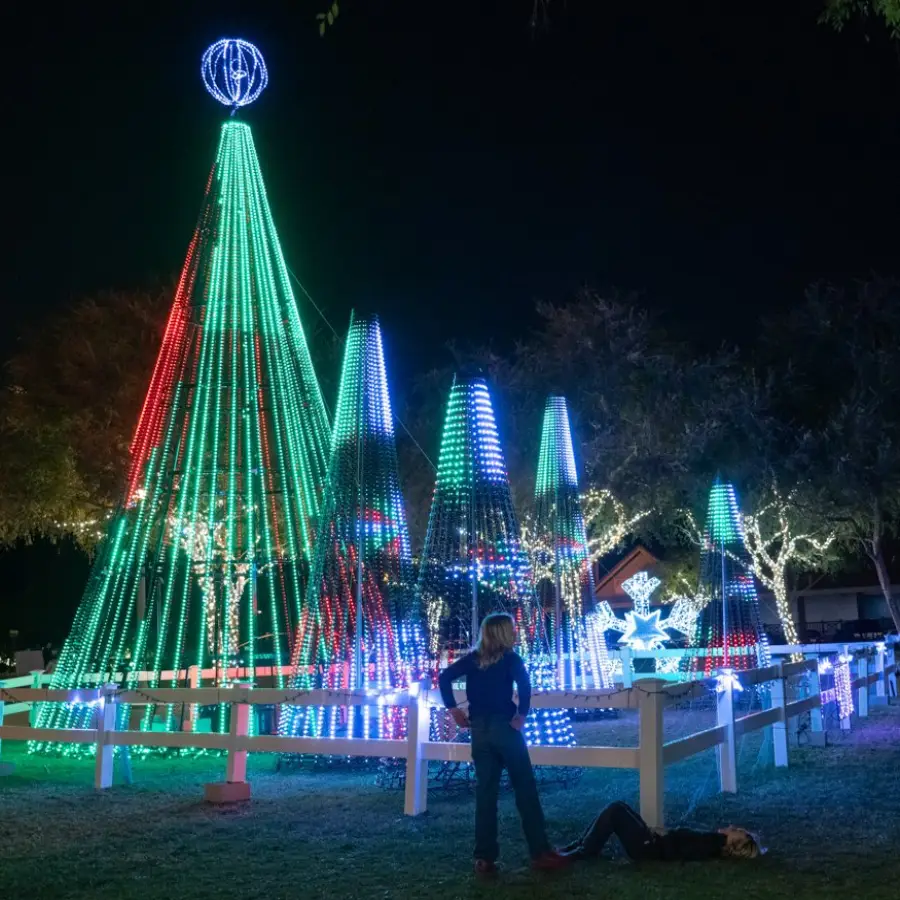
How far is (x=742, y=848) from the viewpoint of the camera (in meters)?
6.76

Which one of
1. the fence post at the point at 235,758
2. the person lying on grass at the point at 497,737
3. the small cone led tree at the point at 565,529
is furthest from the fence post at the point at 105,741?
the small cone led tree at the point at 565,529

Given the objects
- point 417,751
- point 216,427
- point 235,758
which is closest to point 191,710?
point 216,427

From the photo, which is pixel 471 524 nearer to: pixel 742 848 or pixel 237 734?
pixel 237 734

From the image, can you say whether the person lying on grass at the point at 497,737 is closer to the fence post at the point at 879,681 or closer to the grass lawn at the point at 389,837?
the grass lawn at the point at 389,837

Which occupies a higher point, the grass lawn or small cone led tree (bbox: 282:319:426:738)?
small cone led tree (bbox: 282:319:426:738)

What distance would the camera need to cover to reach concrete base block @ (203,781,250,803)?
32.4ft

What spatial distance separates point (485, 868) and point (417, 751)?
2.68 meters

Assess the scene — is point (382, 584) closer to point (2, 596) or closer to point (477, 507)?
point (477, 507)

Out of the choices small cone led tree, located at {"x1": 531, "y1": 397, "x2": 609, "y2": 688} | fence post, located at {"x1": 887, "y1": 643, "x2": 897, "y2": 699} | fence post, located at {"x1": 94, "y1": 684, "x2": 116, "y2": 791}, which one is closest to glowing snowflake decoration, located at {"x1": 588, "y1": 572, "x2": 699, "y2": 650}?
small cone led tree, located at {"x1": 531, "y1": 397, "x2": 609, "y2": 688}

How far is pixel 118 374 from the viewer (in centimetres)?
2639

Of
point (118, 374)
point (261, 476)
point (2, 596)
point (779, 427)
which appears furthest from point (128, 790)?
point (2, 596)

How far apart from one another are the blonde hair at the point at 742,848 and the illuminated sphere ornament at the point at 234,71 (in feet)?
40.6

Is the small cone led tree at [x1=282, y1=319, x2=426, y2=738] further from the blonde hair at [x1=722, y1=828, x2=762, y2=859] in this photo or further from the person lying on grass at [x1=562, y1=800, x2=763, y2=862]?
the blonde hair at [x1=722, y1=828, x2=762, y2=859]

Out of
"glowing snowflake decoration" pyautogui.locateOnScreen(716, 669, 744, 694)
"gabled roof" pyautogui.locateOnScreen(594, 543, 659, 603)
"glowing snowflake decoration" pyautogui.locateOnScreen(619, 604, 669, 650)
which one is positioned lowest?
"glowing snowflake decoration" pyautogui.locateOnScreen(716, 669, 744, 694)
